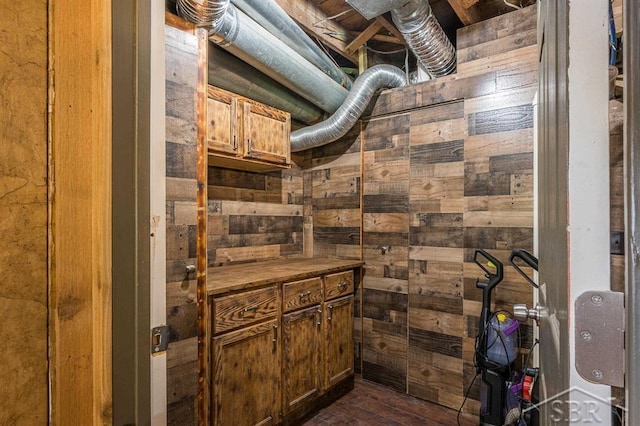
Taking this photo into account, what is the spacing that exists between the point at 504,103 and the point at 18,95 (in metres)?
2.51

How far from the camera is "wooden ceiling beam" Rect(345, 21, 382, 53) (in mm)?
2537

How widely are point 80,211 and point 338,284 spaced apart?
7.35ft

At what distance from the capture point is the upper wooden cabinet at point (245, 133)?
2105 millimetres

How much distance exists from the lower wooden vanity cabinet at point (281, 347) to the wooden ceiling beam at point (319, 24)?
5.96 feet

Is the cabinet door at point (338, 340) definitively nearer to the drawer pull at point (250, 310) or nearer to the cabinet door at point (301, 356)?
the cabinet door at point (301, 356)

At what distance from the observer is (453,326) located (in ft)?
8.11

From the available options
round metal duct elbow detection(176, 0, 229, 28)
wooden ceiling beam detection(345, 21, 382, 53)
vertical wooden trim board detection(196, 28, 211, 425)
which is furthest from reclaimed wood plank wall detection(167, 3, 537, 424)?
round metal duct elbow detection(176, 0, 229, 28)

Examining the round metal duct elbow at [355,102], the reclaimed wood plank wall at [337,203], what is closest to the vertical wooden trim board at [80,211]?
the round metal duct elbow at [355,102]

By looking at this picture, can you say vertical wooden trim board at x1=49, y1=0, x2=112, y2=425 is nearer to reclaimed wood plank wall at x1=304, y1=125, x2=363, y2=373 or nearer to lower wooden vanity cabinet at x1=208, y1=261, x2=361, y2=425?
lower wooden vanity cabinet at x1=208, y1=261, x2=361, y2=425

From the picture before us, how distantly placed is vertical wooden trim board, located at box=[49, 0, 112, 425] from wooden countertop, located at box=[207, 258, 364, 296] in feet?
3.79

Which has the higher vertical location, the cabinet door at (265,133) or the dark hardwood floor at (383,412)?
the cabinet door at (265,133)

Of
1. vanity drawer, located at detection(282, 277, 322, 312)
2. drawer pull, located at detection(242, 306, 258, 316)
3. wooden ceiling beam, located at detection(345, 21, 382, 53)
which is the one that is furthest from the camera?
wooden ceiling beam, located at detection(345, 21, 382, 53)

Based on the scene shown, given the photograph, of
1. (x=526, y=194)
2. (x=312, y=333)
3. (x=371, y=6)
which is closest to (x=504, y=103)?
(x=526, y=194)

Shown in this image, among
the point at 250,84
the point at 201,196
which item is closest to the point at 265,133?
the point at 250,84
